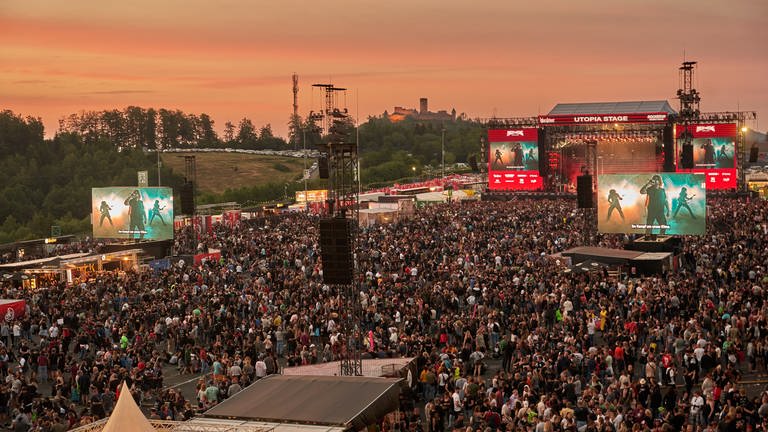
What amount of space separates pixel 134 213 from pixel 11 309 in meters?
16.9

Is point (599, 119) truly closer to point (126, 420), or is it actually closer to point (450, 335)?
point (450, 335)

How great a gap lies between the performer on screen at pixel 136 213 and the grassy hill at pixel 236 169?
9656cm

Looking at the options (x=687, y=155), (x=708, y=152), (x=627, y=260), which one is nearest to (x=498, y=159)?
(x=708, y=152)

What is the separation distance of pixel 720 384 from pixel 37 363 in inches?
626

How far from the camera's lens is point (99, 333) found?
25281 millimetres

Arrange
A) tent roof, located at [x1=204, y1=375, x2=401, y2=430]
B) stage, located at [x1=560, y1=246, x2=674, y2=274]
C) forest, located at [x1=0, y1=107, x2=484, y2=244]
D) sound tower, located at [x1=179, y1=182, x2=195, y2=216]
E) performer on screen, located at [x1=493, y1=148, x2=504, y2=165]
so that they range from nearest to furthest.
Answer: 1. tent roof, located at [x1=204, y1=375, x2=401, y2=430]
2. stage, located at [x1=560, y1=246, x2=674, y2=274]
3. sound tower, located at [x1=179, y1=182, x2=195, y2=216]
4. performer on screen, located at [x1=493, y1=148, x2=504, y2=165]
5. forest, located at [x1=0, y1=107, x2=484, y2=244]

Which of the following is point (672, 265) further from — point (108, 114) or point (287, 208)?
point (108, 114)

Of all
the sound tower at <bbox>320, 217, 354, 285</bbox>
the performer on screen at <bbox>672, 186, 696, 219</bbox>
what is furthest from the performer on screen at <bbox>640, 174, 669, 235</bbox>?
the sound tower at <bbox>320, 217, 354, 285</bbox>

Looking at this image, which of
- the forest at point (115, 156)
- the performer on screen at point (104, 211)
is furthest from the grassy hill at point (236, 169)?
the performer on screen at point (104, 211)

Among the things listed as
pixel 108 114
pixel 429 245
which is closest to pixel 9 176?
pixel 108 114

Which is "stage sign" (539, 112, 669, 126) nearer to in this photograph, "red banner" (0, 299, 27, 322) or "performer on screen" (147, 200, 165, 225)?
"performer on screen" (147, 200, 165, 225)

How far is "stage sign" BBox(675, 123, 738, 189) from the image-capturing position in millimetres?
69188

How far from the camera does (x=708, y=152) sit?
228 feet

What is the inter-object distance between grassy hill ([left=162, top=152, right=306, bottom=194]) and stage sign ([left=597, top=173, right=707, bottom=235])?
10653cm
